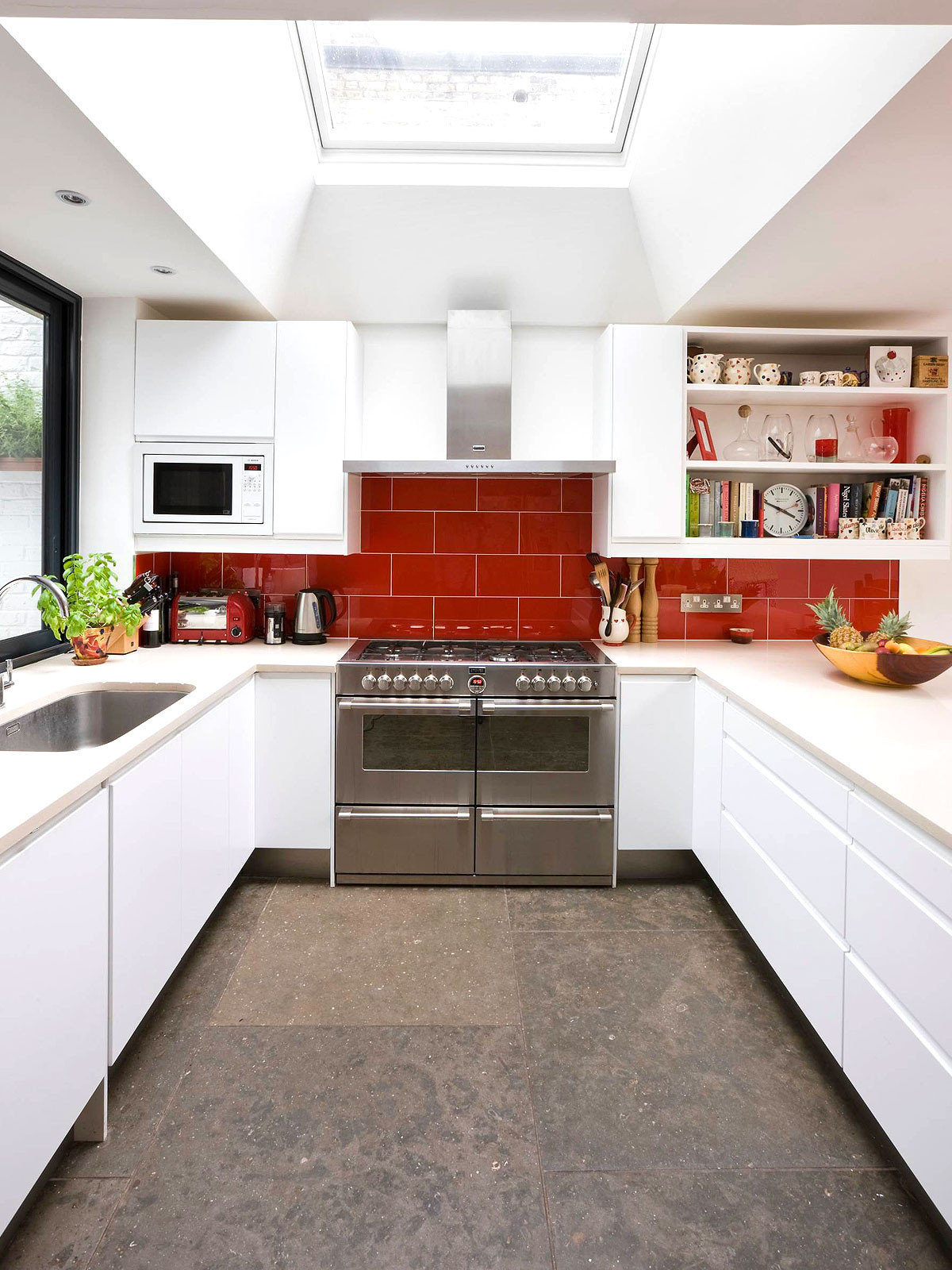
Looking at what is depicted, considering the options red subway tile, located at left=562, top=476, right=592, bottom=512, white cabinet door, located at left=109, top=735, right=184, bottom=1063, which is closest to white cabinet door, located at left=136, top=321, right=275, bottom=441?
red subway tile, located at left=562, top=476, right=592, bottom=512

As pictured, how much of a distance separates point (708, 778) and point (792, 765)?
0.73 metres

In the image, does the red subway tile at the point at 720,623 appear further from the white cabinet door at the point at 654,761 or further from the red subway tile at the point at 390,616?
the red subway tile at the point at 390,616

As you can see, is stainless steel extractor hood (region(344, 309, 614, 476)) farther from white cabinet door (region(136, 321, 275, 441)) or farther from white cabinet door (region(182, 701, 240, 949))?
white cabinet door (region(182, 701, 240, 949))

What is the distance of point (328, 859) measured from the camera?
292cm

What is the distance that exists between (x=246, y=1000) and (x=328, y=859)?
2.58 feet

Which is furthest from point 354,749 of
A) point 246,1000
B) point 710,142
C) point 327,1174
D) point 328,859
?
point 710,142

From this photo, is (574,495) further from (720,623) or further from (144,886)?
(144,886)

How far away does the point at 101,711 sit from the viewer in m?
2.35

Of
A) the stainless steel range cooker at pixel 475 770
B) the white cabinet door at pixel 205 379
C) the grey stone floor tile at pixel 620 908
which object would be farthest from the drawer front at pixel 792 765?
the white cabinet door at pixel 205 379

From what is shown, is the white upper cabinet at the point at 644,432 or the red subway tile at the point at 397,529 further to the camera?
the red subway tile at the point at 397,529

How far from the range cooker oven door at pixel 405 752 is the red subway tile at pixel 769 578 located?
1.34 meters

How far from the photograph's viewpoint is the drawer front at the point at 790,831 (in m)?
1.73

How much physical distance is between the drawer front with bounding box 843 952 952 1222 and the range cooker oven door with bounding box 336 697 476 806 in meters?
1.49

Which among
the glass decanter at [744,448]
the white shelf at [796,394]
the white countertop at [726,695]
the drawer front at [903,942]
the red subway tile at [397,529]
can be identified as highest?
the white shelf at [796,394]
